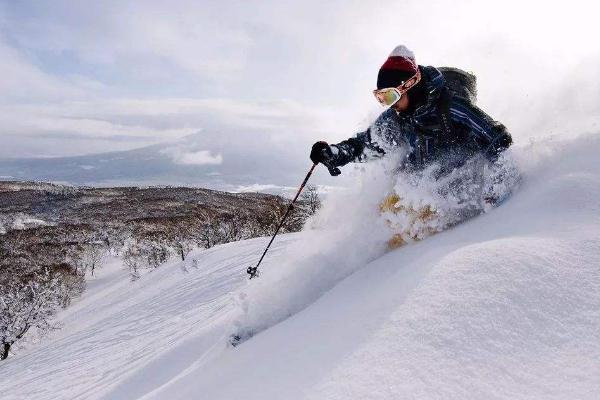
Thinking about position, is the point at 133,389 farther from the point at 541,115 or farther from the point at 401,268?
the point at 541,115

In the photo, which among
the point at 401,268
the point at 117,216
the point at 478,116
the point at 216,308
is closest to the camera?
the point at 401,268

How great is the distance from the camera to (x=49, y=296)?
2477 cm

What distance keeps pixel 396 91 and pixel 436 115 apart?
0.44 meters

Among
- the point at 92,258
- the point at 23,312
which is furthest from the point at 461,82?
the point at 92,258

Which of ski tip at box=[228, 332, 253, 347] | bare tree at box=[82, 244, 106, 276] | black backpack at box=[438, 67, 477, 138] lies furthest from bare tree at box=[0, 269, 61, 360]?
black backpack at box=[438, 67, 477, 138]

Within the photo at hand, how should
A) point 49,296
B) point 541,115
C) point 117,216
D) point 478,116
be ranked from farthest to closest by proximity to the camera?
point 117,216
point 49,296
point 541,115
point 478,116

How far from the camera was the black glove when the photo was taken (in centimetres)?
459

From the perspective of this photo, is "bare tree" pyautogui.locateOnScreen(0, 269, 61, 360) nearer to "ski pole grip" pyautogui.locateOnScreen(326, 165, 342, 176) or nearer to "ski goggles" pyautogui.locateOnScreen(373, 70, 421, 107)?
"ski pole grip" pyautogui.locateOnScreen(326, 165, 342, 176)

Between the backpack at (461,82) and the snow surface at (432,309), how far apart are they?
2.61 feet

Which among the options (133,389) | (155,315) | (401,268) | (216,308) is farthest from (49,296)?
(401,268)

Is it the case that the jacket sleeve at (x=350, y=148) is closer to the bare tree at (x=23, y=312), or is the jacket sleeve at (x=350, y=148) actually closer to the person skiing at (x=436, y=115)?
the person skiing at (x=436, y=115)

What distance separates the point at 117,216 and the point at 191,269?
53352 millimetres

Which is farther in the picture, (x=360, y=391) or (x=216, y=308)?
(x=216, y=308)

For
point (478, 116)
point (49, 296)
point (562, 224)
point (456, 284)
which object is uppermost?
point (478, 116)
